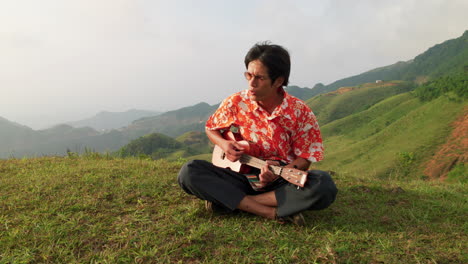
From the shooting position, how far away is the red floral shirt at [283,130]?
3.08 metres

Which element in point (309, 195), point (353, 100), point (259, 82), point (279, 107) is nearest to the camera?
Answer: point (309, 195)

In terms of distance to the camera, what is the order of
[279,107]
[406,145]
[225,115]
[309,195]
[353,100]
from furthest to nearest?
[353,100], [406,145], [225,115], [279,107], [309,195]

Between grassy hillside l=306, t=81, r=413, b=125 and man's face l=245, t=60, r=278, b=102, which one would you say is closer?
man's face l=245, t=60, r=278, b=102

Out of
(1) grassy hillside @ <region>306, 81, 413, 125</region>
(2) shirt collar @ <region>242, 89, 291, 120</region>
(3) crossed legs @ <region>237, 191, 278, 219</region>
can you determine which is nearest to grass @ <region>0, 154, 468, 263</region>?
(3) crossed legs @ <region>237, 191, 278, 219</region>

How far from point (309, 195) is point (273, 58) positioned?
1430mm

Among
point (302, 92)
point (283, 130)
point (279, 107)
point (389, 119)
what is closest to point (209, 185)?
point (283, 130)

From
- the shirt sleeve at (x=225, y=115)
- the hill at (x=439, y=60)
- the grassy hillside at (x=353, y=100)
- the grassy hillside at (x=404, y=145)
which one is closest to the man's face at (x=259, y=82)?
the shirt sleeve at (x=225, y=115)

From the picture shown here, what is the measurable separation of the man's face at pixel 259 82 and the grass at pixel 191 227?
1.34m

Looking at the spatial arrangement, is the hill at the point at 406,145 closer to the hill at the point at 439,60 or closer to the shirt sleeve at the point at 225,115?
the shirt sleeve at the point at 225,115

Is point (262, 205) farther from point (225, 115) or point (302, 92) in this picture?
point (302, 92)

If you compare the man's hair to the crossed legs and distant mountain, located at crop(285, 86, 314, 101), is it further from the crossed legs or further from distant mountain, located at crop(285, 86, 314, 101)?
distant mountain, located at crop(285, 86, 314, 101)

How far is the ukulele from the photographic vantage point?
8.96 feet

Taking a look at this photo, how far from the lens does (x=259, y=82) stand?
2.99 m

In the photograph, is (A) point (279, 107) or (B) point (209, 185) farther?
(A) point (279, 107)
